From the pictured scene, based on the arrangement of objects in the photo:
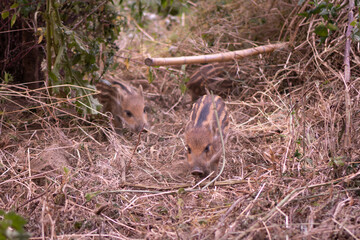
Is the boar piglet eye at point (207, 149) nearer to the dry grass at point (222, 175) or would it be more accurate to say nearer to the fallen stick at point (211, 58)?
the dry grass at point (222, 175)

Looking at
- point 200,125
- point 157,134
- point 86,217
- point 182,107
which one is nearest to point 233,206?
point 86,217

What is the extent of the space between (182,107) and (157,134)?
A: 1031 mm

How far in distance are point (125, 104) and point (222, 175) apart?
198 centimetres

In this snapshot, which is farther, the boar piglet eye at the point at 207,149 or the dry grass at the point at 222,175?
the boar piglet eye at the point at 207,149

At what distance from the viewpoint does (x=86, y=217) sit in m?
2.66

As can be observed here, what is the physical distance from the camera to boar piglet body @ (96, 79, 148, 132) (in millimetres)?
4969

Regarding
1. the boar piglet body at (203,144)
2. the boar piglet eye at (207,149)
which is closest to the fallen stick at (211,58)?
the boar piglet body at (203,144)

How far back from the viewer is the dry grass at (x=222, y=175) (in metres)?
2.41

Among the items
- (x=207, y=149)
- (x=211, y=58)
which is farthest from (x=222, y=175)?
(x=211, y=58)

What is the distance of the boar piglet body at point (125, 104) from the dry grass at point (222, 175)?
0.67 ft

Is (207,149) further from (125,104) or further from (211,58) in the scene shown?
(125,104)

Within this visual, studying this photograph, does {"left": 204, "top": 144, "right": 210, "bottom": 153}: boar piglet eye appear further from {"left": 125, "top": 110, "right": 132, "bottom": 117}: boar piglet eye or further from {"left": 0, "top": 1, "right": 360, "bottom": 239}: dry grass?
{"left": 125, "top": 110, "right": 132, "bottom": 117}: boar piglet eye

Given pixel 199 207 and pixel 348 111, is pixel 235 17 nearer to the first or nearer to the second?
pixel 348 111

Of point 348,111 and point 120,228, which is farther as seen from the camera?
point 348,111
